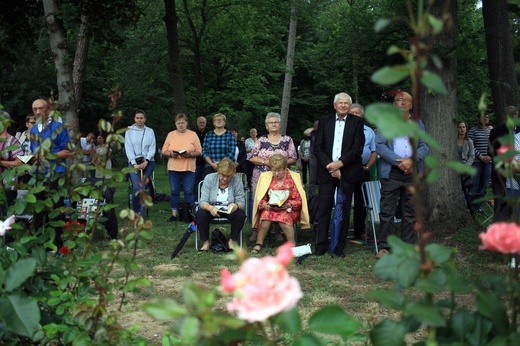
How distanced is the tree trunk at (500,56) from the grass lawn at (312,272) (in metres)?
4.25

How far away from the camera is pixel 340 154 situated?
25.1 feet

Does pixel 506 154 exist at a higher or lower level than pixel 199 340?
higher

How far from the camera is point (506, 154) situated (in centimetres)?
168

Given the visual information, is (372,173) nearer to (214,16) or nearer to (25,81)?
(214,16)

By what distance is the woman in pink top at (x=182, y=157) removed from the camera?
35.1 ft

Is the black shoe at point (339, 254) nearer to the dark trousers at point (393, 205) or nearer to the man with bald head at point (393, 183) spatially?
the man with bald head at point (393, 183)

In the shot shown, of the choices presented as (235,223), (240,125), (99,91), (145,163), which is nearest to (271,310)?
(235,223)

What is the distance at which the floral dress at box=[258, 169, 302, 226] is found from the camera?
8289 millimetres

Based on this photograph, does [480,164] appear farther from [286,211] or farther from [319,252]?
[319,252]

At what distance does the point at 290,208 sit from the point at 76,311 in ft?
19.4

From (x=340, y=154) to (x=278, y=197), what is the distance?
109cm

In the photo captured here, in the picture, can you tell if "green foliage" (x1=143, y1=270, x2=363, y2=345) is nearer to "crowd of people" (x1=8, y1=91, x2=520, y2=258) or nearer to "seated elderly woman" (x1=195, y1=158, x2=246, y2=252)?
"crowd of people" (x1=8, y1=91, x2=520, y2=258)

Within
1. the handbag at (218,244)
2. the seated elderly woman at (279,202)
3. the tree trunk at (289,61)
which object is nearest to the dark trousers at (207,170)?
the seated elderly woman at (279,202)

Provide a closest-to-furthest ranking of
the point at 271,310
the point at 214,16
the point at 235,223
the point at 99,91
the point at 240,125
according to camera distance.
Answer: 1. the point at 271,310
2. the point at 235,223
3. the point at 214,16
4. the point at 240,125
5. the point at 99,91
